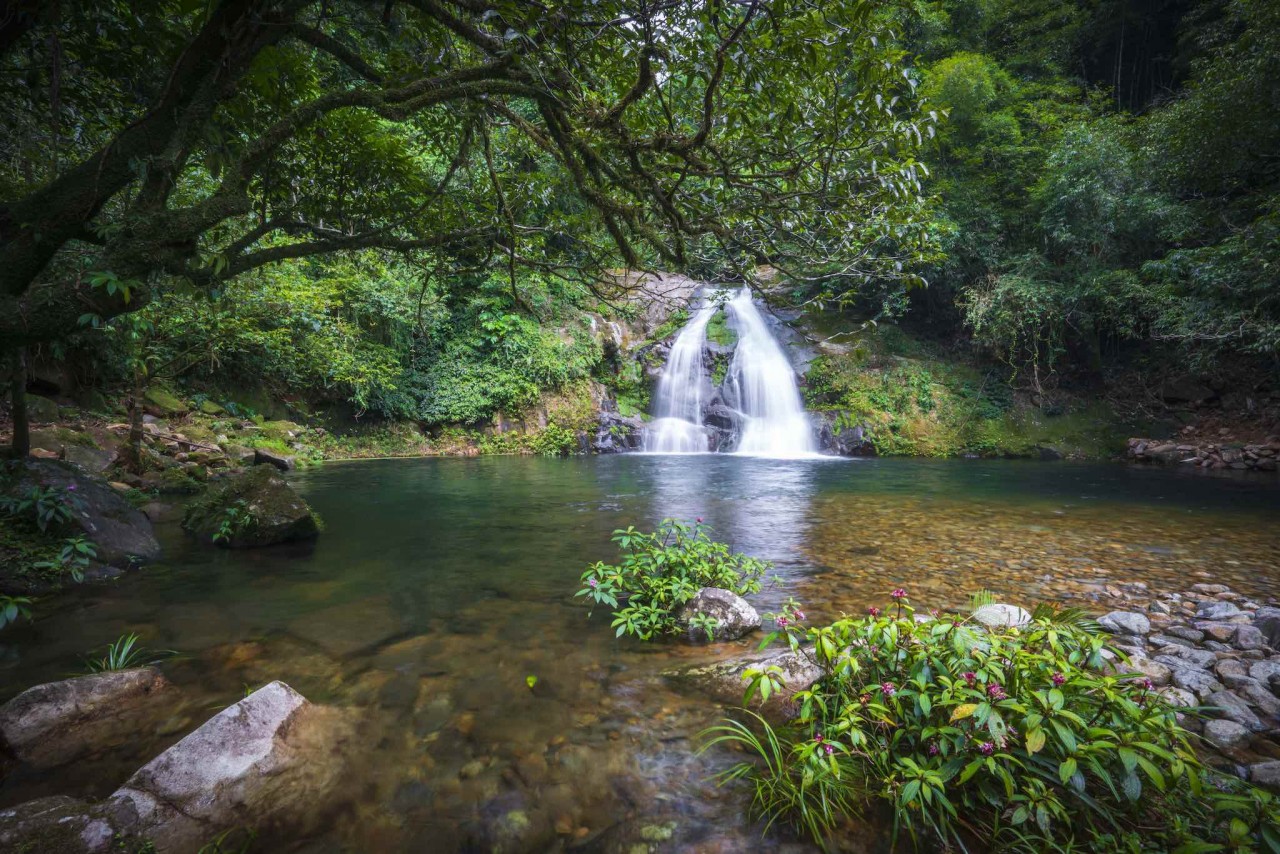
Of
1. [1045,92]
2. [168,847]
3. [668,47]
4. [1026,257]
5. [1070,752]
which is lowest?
[168,847]

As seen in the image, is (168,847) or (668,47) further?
(668,47)

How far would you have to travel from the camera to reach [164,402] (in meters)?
11.5

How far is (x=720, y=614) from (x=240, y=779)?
256cm

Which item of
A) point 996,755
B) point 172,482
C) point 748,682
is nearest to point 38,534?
point 172,482

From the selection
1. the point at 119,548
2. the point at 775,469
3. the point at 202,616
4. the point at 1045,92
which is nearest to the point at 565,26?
the point at 202,616

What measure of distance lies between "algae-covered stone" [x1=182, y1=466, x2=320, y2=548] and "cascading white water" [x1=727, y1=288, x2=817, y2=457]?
13.4m

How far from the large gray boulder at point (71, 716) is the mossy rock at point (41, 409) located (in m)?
10.2

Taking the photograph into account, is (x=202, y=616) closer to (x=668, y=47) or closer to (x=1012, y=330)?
(x=668, y=47)

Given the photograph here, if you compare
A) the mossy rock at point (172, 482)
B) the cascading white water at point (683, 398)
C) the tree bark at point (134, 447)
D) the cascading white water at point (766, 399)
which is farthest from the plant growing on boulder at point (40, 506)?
the cascading white water at point (766, 399)

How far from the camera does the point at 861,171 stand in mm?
3482

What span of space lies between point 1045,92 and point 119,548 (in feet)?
88.5

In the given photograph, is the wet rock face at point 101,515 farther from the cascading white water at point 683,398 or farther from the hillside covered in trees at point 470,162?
the cascading white water at point 683,398

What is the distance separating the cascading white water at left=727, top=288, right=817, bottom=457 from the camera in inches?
693

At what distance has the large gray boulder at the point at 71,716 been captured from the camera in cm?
221
